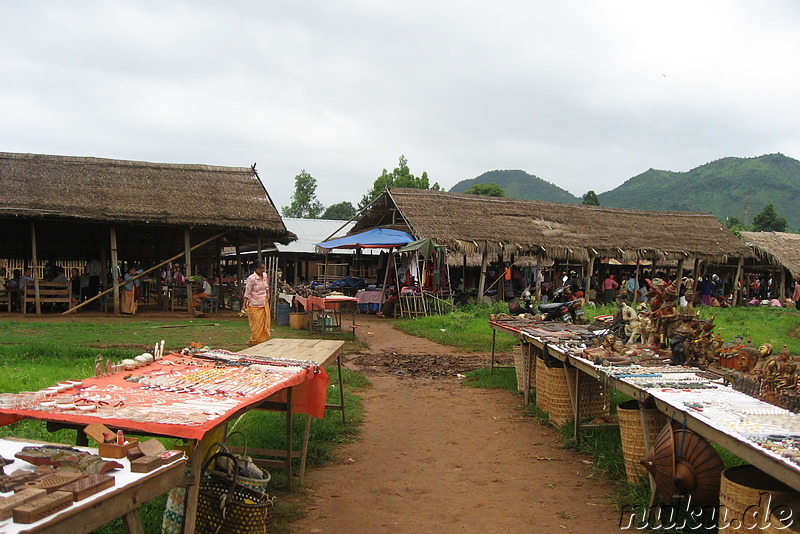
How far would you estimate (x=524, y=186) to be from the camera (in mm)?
81125

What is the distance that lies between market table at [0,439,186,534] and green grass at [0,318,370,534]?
4.70 ft

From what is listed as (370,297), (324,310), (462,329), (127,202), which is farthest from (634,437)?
(127,202)

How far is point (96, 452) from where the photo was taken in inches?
114

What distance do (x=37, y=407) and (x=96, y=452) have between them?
501mm

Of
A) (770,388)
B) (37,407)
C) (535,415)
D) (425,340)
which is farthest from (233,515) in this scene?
(425,340)

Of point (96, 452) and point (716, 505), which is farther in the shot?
point (716, 505)

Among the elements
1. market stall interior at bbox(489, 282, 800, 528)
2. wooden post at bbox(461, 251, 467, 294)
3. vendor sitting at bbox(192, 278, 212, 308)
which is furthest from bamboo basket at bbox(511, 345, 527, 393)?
wooden post at bbox(461, 251, 467, 294)

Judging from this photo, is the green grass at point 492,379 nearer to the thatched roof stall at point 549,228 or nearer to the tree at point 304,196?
the thatched roof stall at point 549,228

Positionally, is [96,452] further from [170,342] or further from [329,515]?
[170,342]

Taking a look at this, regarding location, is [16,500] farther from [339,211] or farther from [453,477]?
[339,211]

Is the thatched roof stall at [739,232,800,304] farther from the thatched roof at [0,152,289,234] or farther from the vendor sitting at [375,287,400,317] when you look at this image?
the thatched roof at [0,152,289,234]

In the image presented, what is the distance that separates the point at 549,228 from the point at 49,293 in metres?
15.7

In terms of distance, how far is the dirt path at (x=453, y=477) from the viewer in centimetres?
424

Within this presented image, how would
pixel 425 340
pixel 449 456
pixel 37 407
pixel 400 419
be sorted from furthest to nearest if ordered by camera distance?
pixel 425 340 → pixel 400 419 → pixel 449 456 → pixel 37 407
